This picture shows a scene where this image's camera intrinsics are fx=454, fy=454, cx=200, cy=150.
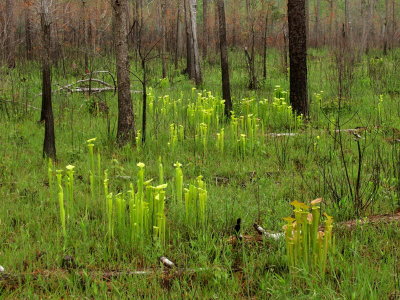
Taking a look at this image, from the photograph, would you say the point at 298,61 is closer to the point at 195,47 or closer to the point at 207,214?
the point at 195,47

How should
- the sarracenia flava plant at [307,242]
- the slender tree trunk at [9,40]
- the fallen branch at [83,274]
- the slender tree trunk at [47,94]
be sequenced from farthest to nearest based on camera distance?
the slender tree trunk at [9,40], the slender tree trunk at [47,94], the fallen branch at [83,274], the sarracenia flava plant at [307,242]

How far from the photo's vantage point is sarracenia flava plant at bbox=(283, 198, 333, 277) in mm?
2957

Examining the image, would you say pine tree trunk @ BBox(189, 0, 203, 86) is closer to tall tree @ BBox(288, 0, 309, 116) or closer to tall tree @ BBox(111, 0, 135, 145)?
tall tree @ BBox(288, 0, 309, 116)

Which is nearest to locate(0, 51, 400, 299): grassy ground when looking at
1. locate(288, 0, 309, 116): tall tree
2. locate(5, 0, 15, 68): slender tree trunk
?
locate(288, 0, 309, 116): tall tree

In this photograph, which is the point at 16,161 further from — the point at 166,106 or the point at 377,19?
the point at 377,19

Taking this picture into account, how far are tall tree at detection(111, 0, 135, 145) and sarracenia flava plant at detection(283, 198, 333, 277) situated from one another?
430cm

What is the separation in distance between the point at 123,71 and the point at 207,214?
351cm

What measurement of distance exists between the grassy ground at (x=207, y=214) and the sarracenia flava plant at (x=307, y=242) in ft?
0.28

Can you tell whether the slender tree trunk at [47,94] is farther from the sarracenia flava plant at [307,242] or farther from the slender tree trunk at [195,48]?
the slender tree trunk at [195,48]

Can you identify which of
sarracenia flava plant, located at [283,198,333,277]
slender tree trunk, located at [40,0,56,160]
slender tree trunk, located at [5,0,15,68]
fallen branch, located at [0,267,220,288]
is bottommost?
fallen branch, located at [0,267,220,288]

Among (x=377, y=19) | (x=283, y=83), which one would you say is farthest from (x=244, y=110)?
(x=377, y=19)

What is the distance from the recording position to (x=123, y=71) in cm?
680

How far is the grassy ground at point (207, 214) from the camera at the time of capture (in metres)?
3.03

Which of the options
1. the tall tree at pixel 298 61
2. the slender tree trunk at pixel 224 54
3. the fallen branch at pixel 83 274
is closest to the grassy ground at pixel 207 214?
the fallen branch at pixel 83 274
